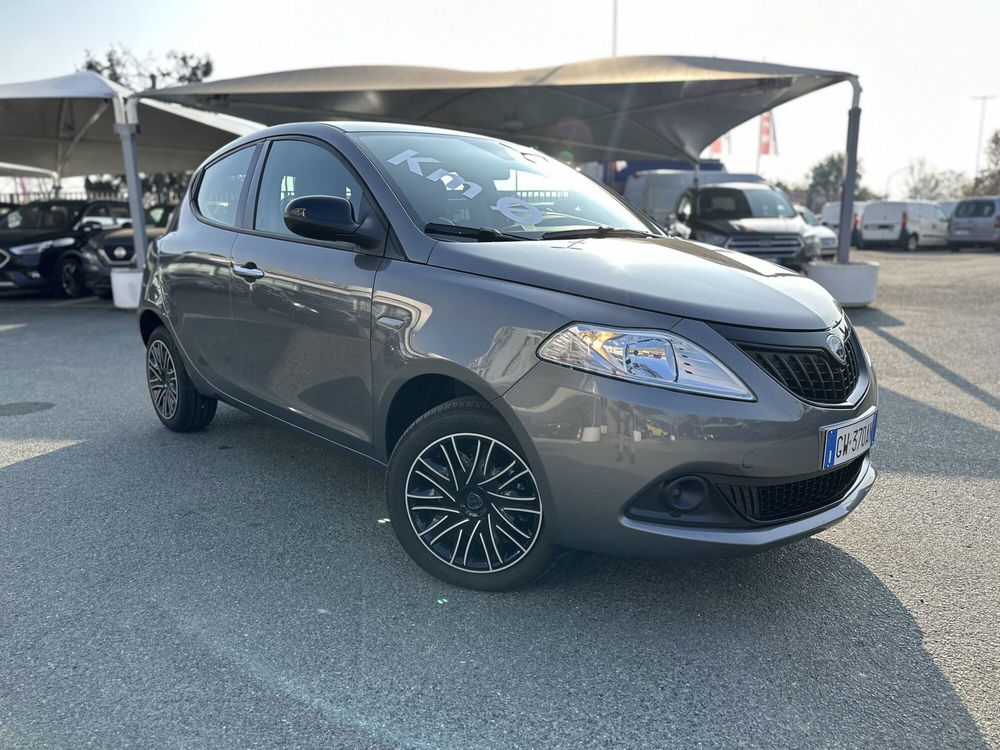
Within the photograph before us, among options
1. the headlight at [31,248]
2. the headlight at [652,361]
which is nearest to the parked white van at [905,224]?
the headlight at [31,248]

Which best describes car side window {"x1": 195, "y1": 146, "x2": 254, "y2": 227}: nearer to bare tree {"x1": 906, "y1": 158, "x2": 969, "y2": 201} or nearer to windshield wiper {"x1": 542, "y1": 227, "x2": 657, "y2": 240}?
windshield wiper {"x1": 542, "y1": 227, "x2": 657, "y2": 240}

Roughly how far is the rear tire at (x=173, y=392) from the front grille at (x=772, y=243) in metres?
8.73

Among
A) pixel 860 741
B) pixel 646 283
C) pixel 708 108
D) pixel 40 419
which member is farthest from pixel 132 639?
pixel 708 108

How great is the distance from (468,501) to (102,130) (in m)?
18.1

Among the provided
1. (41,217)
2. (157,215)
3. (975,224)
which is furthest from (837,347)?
(975,224)

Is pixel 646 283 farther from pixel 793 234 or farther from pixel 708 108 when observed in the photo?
pixel 708 108

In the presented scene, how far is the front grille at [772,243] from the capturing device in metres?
11.6

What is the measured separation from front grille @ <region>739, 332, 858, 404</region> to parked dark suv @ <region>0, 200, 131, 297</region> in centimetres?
1269

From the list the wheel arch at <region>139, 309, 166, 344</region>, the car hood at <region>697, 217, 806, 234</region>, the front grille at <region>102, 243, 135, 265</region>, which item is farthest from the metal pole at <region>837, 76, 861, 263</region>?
the front grille at <region>102, 243, 135, 265</region>

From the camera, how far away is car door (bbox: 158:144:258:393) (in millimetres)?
4062

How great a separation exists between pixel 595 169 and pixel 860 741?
2242 centimetres

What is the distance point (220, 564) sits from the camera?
316 centimetres

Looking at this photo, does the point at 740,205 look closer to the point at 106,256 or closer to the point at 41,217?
the point at 106,256

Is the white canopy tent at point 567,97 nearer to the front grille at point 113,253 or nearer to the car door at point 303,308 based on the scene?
the front grille at point 113,253
